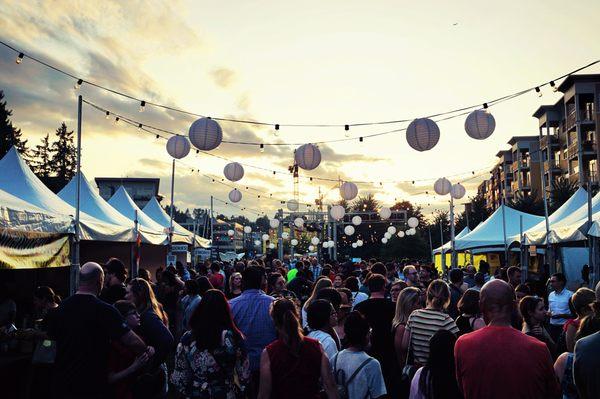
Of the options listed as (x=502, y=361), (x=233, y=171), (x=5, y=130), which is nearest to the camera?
(x=502, y=361)

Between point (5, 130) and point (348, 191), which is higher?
point (5, 130)

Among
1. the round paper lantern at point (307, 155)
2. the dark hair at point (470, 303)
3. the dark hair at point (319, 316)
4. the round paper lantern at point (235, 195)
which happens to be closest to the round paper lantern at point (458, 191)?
the round paper lantern at point (235, 195)

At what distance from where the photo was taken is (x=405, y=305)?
598cm

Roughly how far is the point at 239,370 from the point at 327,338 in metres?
0.82

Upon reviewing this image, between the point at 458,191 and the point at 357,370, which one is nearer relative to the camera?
the point at 357,370

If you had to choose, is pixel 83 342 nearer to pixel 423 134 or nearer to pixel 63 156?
pixel 423 134

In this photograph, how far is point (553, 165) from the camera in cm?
6469

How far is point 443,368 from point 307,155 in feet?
37.4

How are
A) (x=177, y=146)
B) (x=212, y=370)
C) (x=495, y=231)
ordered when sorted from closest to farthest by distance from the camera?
(x=212, y=370)
(x=177, y=146)
(x=495, y=231)

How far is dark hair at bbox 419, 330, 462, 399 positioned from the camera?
4090 millimetres

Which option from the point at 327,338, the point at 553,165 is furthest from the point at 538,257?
the point at 553,165

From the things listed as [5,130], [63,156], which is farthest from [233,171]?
[63,156]

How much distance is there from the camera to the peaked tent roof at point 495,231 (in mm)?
23938

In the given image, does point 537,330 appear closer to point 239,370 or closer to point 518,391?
point 518,391
